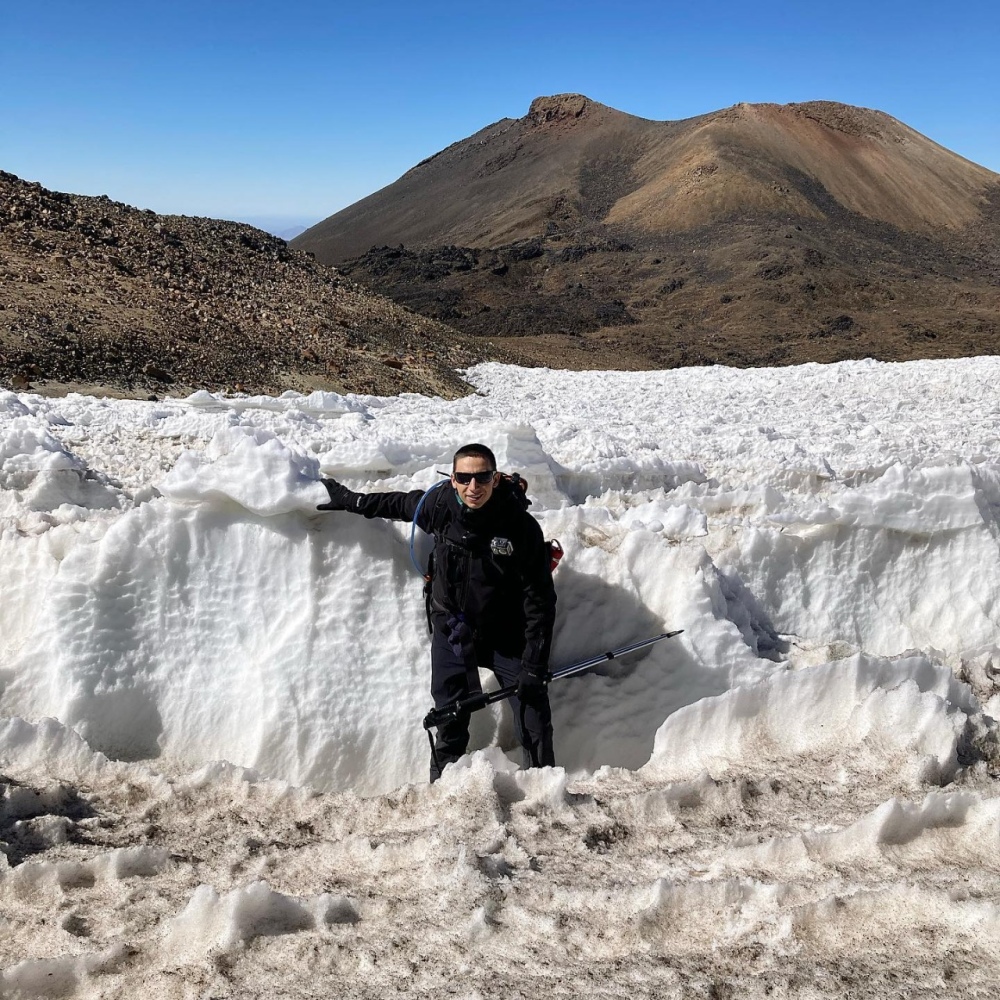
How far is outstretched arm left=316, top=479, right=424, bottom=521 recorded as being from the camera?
3.28 m

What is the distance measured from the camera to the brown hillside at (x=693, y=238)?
73.5 ft

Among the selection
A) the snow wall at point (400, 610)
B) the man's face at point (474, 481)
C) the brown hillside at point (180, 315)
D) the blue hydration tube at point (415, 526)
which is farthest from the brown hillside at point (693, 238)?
the man's face at point (474, 481)

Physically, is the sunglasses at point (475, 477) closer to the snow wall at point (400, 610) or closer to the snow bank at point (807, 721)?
the snow wall at point (400, 610)

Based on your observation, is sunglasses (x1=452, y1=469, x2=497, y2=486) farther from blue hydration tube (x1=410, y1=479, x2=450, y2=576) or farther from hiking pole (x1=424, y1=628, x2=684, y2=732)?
hiking pole (x1=424, y1=628, x2=684, y2=732)

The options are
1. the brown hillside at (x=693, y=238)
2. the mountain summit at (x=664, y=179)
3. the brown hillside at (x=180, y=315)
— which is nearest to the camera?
the brown hillside at (x=180, y=315)

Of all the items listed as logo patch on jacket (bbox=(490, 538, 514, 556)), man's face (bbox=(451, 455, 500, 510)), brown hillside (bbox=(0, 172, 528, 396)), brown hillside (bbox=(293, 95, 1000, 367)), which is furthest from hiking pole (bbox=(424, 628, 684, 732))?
brown hillside (bbox=(293, 95, 1000, 367))

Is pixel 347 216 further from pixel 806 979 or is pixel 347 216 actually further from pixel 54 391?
pixel 806 979

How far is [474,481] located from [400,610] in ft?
2.44

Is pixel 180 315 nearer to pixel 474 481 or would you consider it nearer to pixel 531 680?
pixel 474 481

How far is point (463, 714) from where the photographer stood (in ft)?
10.3

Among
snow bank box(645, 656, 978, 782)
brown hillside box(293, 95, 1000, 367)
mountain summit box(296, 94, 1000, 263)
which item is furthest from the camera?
mountain summit box(296, 94, 1000, 263)

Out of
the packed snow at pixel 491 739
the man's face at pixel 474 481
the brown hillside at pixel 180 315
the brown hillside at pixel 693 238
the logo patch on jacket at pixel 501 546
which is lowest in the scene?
the packed snow at pixel 491 739

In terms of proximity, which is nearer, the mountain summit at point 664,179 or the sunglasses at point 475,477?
the sunglasses at point 475,477

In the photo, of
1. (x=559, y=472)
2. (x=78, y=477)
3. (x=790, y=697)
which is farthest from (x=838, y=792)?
(x=78, y=477)
